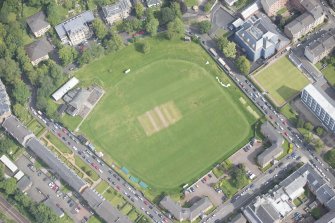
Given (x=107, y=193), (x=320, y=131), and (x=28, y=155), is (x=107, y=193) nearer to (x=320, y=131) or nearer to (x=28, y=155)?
(x=28, y=155)

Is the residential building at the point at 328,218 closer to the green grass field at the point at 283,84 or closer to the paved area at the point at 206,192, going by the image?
the paved area at the point at 206,192

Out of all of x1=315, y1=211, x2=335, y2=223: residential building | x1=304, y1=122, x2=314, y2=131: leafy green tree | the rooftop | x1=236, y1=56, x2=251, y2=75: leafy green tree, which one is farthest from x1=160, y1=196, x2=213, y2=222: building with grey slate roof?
x1=236, y1=56, x2=251, y2=75: leafy green tree

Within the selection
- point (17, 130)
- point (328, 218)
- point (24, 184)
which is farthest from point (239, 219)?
point (17, 130)

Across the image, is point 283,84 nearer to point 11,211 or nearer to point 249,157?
point 249,157

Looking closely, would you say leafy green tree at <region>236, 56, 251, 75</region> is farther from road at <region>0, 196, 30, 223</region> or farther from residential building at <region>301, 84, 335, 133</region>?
road at <region>0, 196, 30, 223</region>

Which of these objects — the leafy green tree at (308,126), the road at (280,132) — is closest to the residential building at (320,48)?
the road at (280,132)

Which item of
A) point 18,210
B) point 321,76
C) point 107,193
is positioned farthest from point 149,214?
point 321,76
